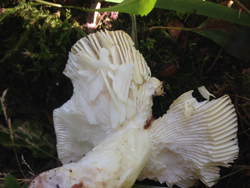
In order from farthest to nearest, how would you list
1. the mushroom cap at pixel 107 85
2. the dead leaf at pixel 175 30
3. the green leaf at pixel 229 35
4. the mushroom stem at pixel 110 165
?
the dead leaf at pixel 175 30
the green leaf at pixel 229 35
the mushroom cap at pixel 107 85
the mushroom stem at pixel 110 165

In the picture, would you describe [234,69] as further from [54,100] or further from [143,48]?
[54,100]

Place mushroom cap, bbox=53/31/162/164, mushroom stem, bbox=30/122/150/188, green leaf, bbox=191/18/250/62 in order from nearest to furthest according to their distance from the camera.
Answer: mushroom stem, bbox=30/122/150/188
mushroom cap, bbox=53/31/162/164
green leaf, bbox=191/18/250/62

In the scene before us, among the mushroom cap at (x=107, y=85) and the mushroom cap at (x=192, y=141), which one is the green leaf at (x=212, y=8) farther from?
the mushroom cap at (x=192, y=141)

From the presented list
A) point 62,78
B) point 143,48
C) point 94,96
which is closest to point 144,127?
point 94,96

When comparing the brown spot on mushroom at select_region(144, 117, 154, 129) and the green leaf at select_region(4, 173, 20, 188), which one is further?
the brown spot on mushroom at select_region(144, 117, 154, 129)

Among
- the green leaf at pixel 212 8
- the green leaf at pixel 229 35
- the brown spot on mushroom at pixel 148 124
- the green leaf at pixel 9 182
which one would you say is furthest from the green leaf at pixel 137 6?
the green leaf at pixel 9 182

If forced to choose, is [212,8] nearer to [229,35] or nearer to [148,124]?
[229,35]

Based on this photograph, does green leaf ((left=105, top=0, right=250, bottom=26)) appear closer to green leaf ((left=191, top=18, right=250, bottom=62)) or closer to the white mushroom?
green leaf ((left=191, top=18, right=250, bottom=62))

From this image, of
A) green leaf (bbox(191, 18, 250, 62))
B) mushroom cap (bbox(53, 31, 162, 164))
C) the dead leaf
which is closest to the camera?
mushroom cap (bbox(53, 31, 162, 164))

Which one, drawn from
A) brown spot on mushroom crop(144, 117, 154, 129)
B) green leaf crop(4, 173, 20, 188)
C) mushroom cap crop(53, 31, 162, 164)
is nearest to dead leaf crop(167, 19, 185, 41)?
mushroom cap crop(53, 31, 162, 164)

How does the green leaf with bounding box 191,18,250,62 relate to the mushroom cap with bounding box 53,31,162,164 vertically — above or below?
above
